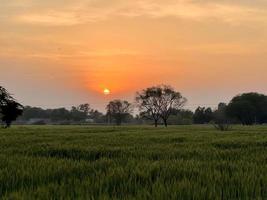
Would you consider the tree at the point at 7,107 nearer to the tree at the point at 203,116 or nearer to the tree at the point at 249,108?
the tree at the point at 249,108

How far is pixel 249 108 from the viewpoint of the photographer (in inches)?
5856

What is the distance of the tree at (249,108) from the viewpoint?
487 ft

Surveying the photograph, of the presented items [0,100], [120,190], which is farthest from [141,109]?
[120,190]

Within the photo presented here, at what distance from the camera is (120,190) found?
24.8ft

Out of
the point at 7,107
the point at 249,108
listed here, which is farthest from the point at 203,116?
the point at 7,107

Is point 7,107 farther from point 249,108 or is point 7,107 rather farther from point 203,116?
point 203,116

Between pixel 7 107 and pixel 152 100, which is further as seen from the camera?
pixel 152 100

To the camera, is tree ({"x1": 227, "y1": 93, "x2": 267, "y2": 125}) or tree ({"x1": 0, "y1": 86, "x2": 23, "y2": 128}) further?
tree ({"x1": 227, "y1": 93, "x2": 267, "y2": 125})

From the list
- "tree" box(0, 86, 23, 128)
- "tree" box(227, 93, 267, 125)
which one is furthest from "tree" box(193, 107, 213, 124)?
"tree" box(0, 86, 23, 128)

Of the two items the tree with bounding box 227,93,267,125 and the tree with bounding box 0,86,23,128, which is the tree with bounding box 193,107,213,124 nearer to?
the tree with bounding box 227,93,267,125

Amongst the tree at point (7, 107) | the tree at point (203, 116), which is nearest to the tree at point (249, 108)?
the tree at point (203, 116)

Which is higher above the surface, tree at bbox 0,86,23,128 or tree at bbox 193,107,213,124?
tree at bbox 193,107,213,124

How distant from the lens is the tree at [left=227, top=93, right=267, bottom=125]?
148 m

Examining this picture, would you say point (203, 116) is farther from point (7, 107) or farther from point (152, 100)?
point (7, 107)
